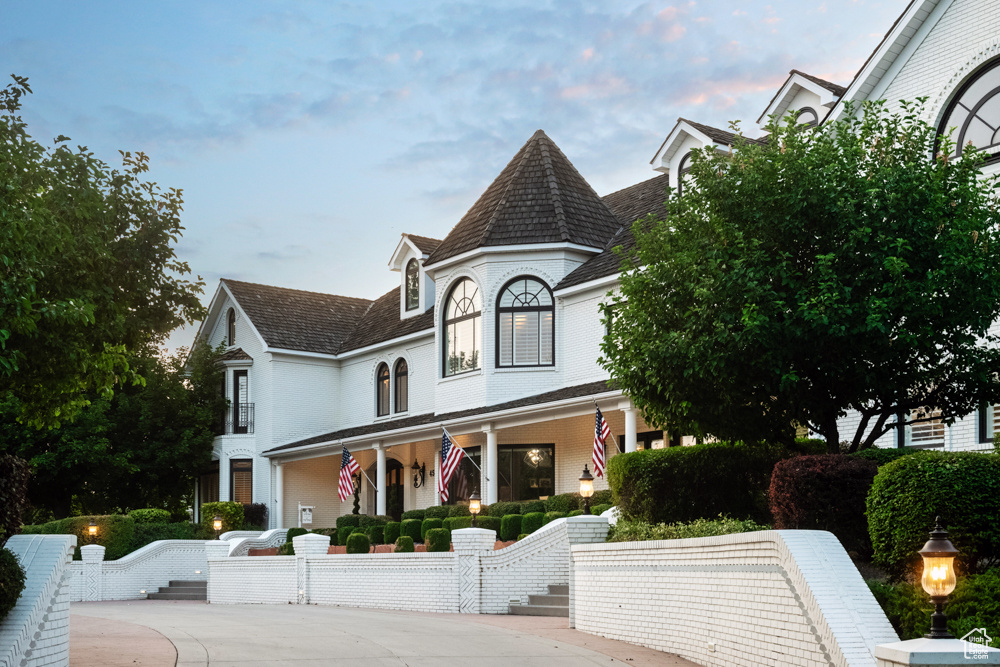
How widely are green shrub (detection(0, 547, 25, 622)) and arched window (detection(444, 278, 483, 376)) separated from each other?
64.9 feet

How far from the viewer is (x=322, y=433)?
3759cm

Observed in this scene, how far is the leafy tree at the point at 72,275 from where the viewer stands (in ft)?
33.6

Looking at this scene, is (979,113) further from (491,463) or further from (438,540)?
(491,463)

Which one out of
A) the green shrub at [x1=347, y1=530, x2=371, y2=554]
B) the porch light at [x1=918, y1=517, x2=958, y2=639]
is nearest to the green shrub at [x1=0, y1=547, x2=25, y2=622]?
the porch light at [x1=918, y1=517, x2=958, y2=639]

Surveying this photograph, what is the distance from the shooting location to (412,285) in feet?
116

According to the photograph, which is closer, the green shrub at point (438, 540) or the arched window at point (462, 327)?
the green shrub at point (438, 540)

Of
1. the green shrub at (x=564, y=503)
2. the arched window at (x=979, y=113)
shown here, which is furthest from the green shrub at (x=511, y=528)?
the arched window at (x=979, y=113)

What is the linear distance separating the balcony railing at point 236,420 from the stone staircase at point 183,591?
7665 mm

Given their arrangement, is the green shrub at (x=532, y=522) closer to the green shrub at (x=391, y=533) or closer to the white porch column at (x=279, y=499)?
the green shrub at (x=391, y=533)

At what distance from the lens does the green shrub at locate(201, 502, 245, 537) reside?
3452cm

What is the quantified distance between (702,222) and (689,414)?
2.53m

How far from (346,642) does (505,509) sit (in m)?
12.1

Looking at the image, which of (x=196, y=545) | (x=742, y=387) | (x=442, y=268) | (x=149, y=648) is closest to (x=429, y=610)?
(x=149, y=648)

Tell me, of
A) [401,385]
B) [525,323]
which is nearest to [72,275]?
[525,323]
